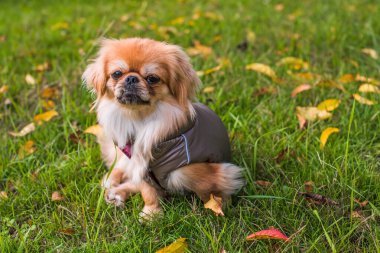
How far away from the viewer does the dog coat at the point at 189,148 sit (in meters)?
2.31

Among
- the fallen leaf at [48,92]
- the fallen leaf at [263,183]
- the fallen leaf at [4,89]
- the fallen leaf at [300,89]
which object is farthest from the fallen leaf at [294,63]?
the fallen leaf at [4,89]

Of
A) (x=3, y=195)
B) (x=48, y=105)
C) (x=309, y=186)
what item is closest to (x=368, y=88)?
(x=309, y=186)

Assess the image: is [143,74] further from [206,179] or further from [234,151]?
[234,151]

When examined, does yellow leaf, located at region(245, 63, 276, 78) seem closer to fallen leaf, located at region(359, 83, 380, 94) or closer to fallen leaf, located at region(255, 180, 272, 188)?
fallen leaf, located at region(359, 83, 380, 94)

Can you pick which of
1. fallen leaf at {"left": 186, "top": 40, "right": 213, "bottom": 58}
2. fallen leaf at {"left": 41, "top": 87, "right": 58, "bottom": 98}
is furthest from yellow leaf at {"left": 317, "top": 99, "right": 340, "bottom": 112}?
fallen leaf at {"left": 41, "top": 87, "right": 58, "bottom": 98}

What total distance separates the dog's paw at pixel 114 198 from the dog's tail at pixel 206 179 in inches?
11.5

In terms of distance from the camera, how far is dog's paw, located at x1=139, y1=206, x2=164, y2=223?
2.30 meters

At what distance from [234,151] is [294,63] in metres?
1.37

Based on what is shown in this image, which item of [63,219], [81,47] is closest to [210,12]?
[81,47]

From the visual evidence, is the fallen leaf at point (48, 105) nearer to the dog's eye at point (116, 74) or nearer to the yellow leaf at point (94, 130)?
the yellow leaf at point (94, 130)

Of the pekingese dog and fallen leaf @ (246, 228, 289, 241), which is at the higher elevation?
the pekingese dog

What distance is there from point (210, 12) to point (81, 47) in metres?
1.87

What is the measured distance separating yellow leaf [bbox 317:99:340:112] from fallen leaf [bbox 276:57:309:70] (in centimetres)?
76

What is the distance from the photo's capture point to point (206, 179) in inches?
93.8
